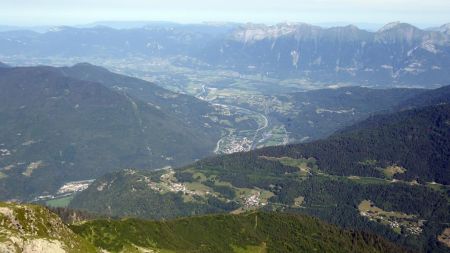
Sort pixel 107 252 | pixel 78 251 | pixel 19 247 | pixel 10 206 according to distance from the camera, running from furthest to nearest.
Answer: pixel 107 252
pixel 78 251
pixel 10 206
pixel 19 247

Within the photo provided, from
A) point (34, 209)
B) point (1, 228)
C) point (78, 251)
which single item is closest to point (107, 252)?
point (78, 251)

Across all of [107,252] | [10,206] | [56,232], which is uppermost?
[10,206]

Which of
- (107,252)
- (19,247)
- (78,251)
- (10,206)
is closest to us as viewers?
(19,247)

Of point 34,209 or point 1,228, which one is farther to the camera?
point 34,209

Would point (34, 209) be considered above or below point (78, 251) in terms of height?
above

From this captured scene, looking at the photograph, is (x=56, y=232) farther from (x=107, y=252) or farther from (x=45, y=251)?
(x=107, y=252)

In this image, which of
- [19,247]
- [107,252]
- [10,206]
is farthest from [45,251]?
[107,252]
